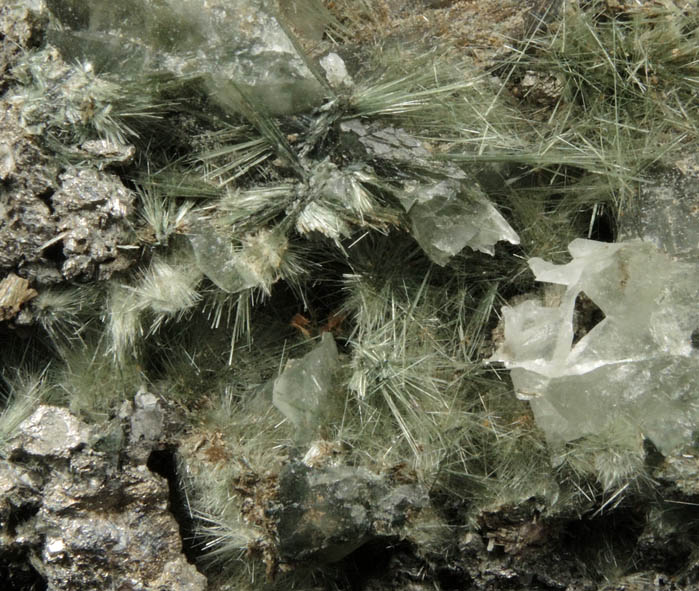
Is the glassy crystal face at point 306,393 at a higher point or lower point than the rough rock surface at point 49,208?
lower

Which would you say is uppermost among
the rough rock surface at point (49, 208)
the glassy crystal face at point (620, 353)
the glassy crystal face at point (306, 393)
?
the rough rock surface at point (49, 208)

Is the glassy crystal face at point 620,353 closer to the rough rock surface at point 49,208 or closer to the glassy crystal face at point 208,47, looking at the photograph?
the glassy crystal face at point 208,47

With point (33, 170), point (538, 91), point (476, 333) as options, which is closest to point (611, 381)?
point (476, 333)

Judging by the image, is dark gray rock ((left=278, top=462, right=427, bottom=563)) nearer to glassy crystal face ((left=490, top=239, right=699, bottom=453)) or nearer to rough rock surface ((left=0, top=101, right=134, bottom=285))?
glassy crystal face ((left=490, top=239, right=699, bottom=453))

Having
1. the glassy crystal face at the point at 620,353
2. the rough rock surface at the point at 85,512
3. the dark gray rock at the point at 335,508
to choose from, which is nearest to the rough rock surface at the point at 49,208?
the rough rock surface at the point at 85,512

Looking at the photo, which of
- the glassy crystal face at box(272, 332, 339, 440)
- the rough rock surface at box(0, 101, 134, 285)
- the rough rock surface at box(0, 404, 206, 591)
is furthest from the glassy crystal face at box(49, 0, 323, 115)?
the rough rock surface at box(0, 404, 206, 591)

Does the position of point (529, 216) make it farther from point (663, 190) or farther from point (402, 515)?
point (402, 515)
